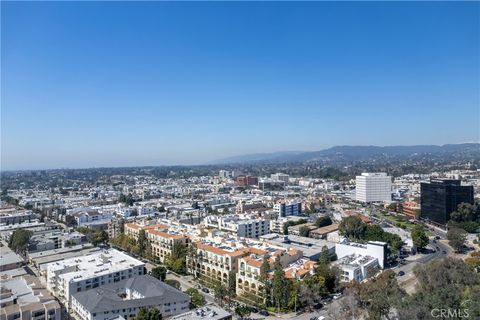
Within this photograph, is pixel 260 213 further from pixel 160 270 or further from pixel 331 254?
pixel 160 270

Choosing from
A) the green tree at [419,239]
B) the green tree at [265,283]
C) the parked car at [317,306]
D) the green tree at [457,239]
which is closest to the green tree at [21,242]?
the green tree at [265,283]

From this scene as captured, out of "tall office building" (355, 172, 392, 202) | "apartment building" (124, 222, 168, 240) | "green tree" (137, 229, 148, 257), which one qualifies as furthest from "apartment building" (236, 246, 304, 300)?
"tall office building" (355, 172, 392, 202)

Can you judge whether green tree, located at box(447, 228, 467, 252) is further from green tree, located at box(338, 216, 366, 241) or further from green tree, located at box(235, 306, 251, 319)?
green tree, located at box(235, 306, 251, 319)

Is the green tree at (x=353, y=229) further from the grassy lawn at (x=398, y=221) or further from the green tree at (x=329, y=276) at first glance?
the green tree at (x=329, y=276)

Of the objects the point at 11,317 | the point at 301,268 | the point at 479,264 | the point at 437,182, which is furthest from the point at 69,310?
the point at 437,182

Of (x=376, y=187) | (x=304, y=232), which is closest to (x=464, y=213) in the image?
(x=304, y=232)

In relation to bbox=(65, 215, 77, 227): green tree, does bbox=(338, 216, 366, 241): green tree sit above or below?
above
